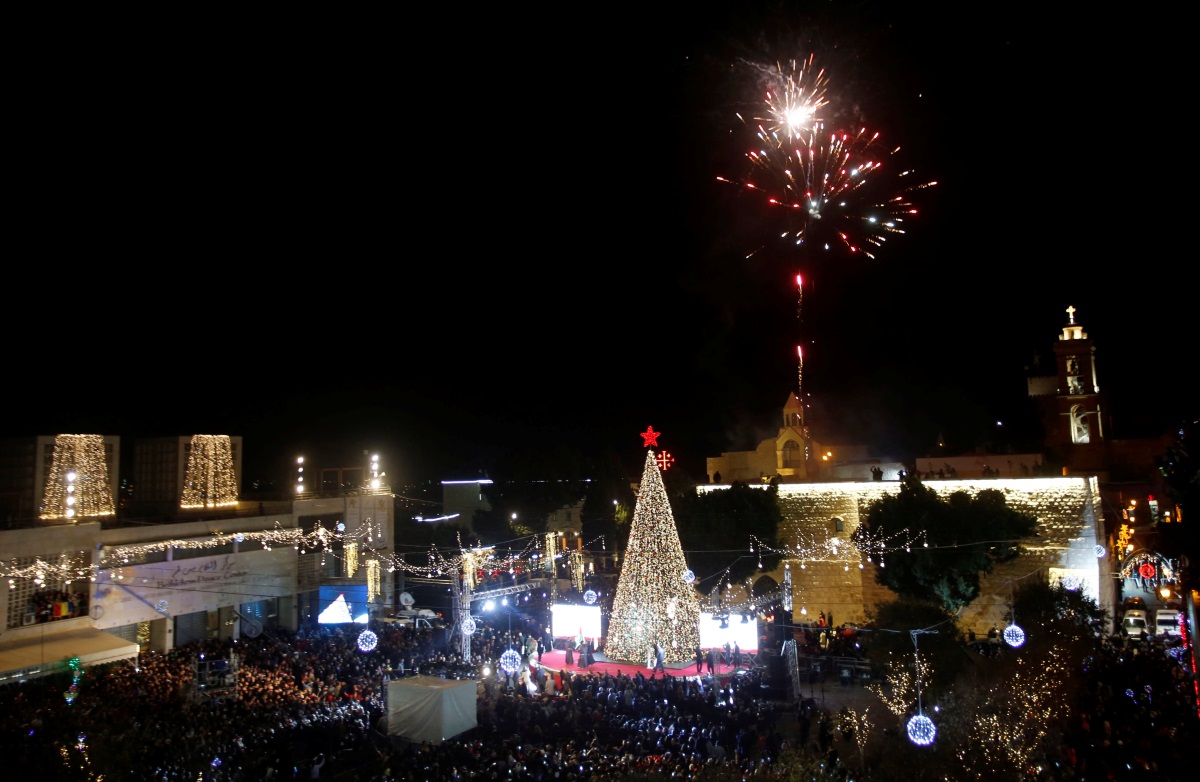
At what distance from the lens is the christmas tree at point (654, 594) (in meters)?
17.2

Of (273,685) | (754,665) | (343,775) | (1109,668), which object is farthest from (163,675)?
(1109,668)

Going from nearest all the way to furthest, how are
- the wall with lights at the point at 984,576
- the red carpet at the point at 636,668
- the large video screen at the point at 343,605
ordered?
1. the red carpet at the point at 636,668
2. the wall with lights at the point at 984,576
3. the large video screen at the point at 343,605

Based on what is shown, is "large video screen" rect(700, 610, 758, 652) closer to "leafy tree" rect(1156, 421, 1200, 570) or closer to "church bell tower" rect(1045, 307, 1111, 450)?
"leafy tree" rect(1156, 421, 1200, 570)

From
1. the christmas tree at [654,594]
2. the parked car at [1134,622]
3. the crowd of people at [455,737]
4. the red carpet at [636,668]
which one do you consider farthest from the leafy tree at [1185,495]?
the parked car at [1134,622]

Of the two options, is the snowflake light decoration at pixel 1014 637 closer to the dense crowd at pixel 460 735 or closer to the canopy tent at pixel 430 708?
the dense crowd at pixel 460 735

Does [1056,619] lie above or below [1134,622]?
above

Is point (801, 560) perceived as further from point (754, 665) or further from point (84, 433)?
point (84, 433)

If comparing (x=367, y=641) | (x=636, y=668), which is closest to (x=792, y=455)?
(x=636, y=668)

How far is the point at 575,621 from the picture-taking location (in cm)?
1888

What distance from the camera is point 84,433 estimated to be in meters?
18.1

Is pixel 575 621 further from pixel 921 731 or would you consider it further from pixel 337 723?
pixel 921 731

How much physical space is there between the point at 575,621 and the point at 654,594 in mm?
2703

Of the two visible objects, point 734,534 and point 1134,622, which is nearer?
point 1134,622

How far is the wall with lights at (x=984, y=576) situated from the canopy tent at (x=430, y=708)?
12328mm
